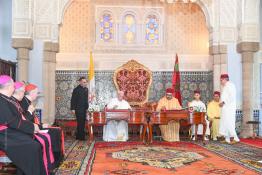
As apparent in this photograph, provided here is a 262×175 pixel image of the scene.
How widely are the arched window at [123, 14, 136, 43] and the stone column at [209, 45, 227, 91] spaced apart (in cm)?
297

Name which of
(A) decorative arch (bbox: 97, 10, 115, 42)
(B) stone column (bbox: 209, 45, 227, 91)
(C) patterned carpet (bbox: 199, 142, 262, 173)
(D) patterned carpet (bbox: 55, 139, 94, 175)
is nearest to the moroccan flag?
(B) stone column (bbox: 209, 45, 227, 91)

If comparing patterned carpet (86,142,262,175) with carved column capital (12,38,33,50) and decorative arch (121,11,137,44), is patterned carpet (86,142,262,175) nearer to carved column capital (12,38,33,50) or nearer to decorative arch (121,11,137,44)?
carved column capital (12,38,33,50)

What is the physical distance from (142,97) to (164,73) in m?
→ 1.00

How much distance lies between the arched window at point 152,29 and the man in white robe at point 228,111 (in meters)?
4.15

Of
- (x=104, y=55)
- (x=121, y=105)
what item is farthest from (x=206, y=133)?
(x=104, y=55)

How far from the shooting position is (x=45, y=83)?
9.61m

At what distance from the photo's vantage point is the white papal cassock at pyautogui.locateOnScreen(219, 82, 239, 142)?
866 centimetres

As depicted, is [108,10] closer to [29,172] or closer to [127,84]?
[127,84]

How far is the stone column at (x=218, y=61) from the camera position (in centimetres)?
1012

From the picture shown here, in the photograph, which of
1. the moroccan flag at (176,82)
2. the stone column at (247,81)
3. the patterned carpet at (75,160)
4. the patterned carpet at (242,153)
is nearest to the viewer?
the patterned carpet at (75,160)

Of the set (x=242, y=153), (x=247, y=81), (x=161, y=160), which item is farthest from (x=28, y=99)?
(x=247, y=81)

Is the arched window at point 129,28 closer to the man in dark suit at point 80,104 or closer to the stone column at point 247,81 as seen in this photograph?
the man in dark suit at point 80,104

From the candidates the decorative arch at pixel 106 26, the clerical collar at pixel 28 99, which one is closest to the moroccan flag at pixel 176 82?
the decorative arch at pixel 106 26

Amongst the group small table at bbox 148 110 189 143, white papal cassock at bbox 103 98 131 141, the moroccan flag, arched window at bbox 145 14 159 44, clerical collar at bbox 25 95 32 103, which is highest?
arched window at bbox 145 14 159 44
